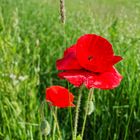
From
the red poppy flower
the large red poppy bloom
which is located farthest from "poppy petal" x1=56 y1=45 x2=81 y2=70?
the red poppy flower

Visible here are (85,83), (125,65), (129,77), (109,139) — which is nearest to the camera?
(85,83)

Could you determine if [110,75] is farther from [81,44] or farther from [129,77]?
[129,77]

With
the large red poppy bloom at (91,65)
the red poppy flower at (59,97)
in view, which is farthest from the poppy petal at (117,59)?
the red poppy flower at (59,97)

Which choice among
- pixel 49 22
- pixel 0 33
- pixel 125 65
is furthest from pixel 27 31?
pixel 125 65

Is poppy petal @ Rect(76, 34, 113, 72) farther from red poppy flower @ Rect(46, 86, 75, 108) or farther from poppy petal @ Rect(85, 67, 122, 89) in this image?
red poppy flower @ Rect(46, 86, 75, 108)

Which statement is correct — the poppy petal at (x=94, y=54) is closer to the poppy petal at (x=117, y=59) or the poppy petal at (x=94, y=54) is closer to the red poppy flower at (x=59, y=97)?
the poppy petal at (x=117, y=59)

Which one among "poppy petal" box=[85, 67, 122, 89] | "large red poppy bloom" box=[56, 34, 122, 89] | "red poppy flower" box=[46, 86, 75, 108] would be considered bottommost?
"red poppy flower" box=[46, 86, 75, 108]

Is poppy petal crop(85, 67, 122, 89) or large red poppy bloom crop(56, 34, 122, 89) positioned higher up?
large red poppy bloom crop(56, 34, 122, 89)
